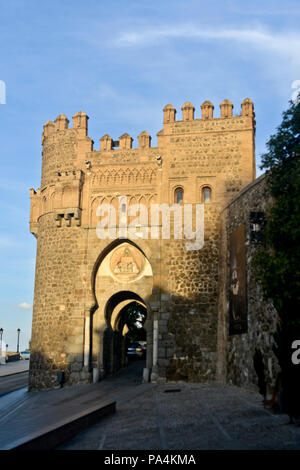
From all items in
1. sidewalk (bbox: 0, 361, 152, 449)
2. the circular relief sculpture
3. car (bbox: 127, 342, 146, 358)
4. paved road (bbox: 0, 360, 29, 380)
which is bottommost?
paved road (bbox: 0, 360, 29, 380)

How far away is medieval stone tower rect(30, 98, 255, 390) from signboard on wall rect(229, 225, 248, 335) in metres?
1.43

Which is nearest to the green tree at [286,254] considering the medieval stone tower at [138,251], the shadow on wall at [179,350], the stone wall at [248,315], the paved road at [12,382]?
the stone wall at [248,315]

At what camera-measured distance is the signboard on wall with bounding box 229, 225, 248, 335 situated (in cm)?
1347

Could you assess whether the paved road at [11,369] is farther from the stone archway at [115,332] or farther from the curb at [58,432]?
the curb at [58,432]

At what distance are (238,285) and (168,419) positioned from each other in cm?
563

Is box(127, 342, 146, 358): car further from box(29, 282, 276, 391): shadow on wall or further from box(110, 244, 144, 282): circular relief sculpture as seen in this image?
box(110, 244, 144, 282): circular relief sculpture

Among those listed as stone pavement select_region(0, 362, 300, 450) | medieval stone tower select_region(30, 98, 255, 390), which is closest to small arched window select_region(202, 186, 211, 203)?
medieval stone tower select_region(30, 98, 255, 390)

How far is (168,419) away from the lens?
908 centimetres

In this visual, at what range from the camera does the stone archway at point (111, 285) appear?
16.9 meters

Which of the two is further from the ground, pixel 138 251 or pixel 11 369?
pixel 138 251

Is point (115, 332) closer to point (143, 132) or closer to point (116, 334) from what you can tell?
point (116, 334)

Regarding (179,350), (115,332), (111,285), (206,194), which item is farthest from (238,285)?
(115,332)
